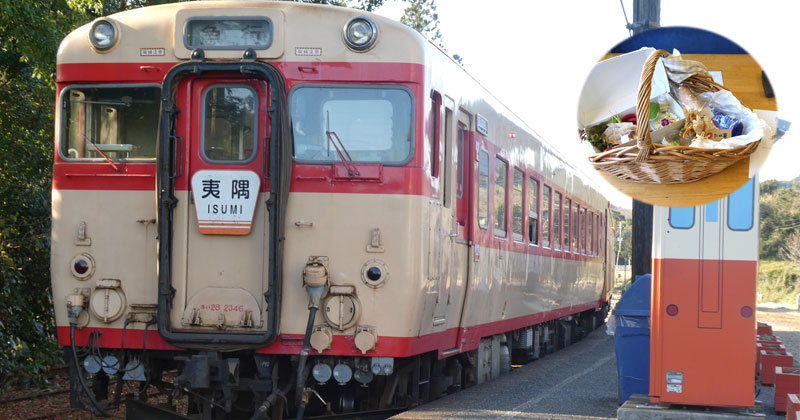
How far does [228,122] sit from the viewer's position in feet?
24.1

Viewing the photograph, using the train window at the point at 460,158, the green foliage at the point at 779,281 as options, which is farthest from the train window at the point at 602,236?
the green foliage at the point at 779,281

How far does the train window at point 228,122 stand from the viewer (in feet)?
23.9

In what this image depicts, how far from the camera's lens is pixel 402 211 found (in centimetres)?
708

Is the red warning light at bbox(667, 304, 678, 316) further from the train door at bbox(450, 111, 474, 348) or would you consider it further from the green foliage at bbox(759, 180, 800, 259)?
the green foliage at bbox(759, 180, 800, 259)

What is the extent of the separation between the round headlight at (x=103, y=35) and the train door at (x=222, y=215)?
71 cm

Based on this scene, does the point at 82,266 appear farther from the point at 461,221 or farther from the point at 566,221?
the point at 566,221

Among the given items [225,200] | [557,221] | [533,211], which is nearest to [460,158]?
[225,200]

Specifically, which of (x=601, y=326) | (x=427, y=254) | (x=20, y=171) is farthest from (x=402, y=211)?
(x=601, y=326)

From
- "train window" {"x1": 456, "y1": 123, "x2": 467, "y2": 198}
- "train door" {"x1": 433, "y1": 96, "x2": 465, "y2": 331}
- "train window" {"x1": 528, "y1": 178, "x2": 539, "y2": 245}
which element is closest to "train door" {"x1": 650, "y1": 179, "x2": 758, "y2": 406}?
"train door" {"x1": 433, "y1": 96, "x2": 465, "y2": 331}

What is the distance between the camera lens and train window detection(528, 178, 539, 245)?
12.0 metres

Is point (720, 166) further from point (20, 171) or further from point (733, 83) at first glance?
point (20, 171)

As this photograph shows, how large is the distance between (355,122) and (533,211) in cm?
556

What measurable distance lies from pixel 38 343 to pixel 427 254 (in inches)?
308

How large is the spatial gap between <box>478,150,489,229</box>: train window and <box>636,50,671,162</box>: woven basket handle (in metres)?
7.93
